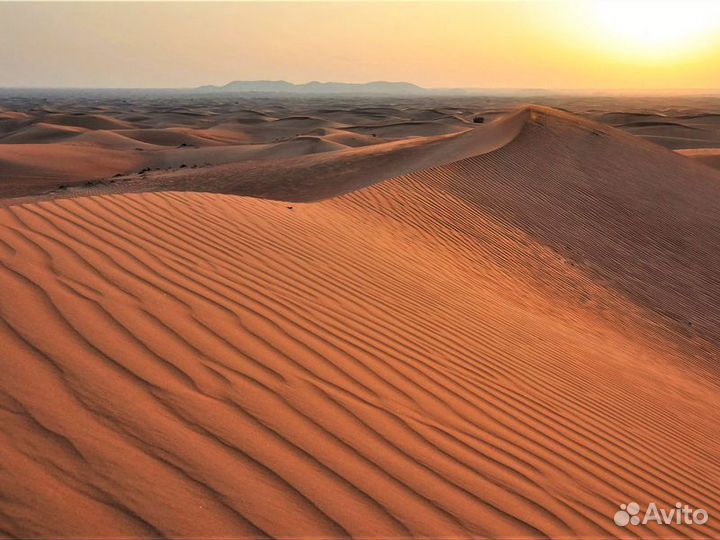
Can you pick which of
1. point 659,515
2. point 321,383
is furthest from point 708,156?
point 321,383

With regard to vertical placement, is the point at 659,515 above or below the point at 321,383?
below

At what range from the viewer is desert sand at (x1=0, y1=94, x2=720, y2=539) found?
2.21 m

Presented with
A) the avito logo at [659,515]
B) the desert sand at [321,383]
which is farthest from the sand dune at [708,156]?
the avito logo at [659,515]

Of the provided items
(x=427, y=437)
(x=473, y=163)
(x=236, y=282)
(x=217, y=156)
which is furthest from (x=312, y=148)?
(x=427, y=437)

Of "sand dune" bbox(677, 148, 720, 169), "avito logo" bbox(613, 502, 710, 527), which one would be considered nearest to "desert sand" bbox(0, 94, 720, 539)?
"avito logo" bbox(613, 502, 710, 527)

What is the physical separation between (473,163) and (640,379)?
8.68 meters

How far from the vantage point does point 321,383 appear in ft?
10.2

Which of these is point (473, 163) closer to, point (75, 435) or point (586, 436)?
point (586, 436)

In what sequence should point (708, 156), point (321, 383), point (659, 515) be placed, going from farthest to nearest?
1. point (708, 156)
2. point (321, 383)
3. point (659, 515)

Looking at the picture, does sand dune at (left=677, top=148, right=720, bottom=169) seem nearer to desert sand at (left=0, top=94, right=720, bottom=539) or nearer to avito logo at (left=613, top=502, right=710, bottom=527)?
desert sand at (left=0, top=94, right=720, bottom=539)

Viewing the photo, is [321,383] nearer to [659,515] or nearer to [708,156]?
[659,515]

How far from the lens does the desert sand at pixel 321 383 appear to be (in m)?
2.21

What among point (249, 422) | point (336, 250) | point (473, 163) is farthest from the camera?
point (473, 163)

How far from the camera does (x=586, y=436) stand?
3.41 m
